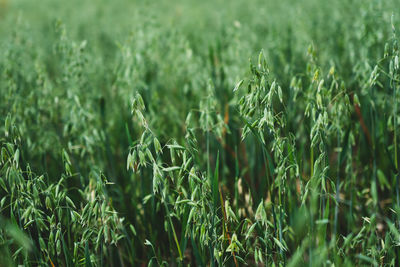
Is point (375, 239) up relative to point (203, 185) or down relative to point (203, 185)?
down

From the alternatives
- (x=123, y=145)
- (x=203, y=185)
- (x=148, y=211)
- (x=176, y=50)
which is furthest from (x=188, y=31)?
(x=203, y=185)

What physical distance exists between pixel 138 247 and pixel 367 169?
146 cm

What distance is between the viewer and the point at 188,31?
14.8 ft

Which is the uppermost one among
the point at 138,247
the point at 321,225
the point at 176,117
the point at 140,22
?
the point at 140,22

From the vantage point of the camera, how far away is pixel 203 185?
4.55 feet

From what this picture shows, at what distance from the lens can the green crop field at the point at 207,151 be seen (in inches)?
56.7

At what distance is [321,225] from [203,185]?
0.53 meters

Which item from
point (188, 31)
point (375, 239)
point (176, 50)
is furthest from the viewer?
point (188, 31)

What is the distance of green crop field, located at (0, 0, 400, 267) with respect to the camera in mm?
1440

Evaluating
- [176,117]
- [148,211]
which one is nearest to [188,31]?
[176,117]

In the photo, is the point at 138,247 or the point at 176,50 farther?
the point at 176,50

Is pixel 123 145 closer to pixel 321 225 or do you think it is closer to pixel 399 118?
pixel 321 225

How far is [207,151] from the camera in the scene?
171 centimetres

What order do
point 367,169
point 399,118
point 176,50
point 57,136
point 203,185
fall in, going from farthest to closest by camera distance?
point 176,50, point 57,136, point 367,169, point 399,118, point 203,185
